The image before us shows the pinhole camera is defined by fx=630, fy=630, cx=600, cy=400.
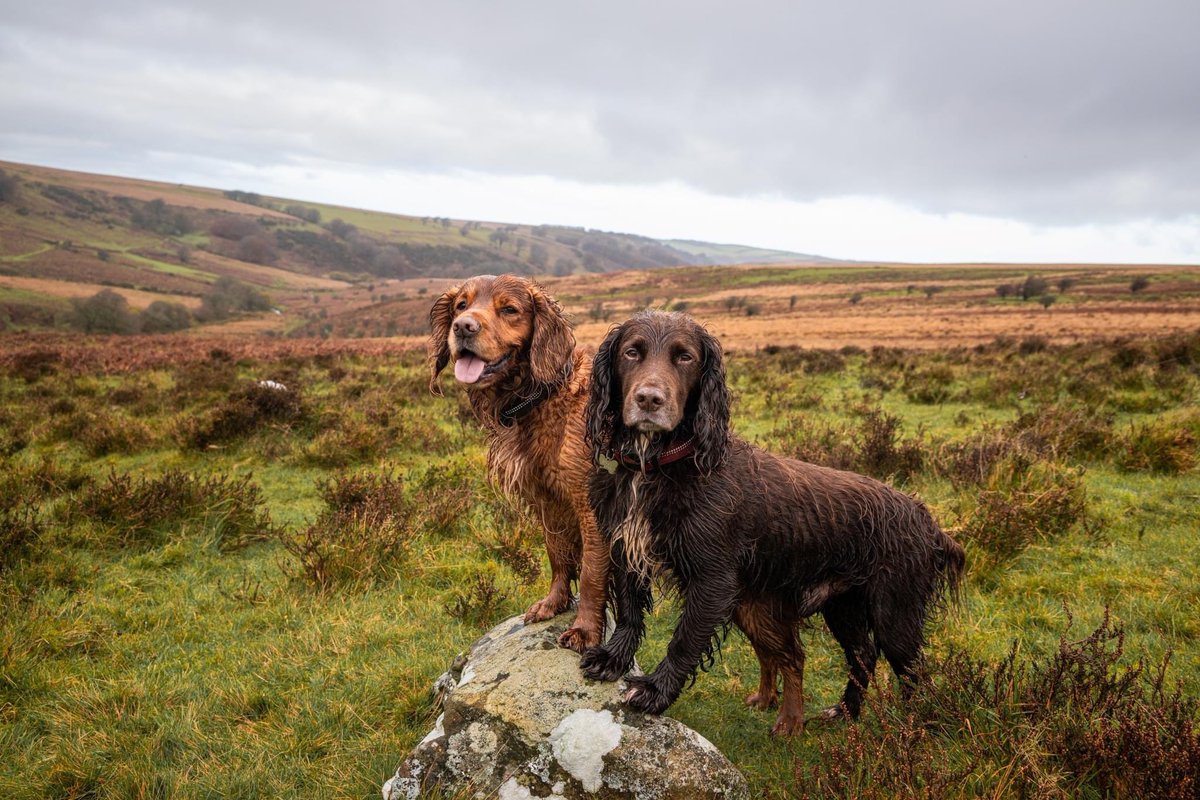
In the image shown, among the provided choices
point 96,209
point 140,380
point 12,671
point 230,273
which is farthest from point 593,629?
point 96,209

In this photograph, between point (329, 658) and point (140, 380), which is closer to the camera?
point (329, 658)

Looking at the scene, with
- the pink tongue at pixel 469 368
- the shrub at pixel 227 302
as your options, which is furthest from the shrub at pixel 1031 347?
the shrub at pixel 227 302

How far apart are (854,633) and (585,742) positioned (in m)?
1.48

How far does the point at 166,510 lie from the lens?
20.0 ft

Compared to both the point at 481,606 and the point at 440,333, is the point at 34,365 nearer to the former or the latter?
the point at 481,606

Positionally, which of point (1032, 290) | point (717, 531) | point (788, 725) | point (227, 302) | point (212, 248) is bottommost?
point (227, 302)

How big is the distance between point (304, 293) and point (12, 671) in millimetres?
86214

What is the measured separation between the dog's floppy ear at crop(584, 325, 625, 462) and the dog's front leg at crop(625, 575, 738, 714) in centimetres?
75

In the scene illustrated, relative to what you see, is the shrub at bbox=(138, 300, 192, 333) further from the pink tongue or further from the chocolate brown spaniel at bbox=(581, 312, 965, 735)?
the chocolate brown spaniel at bbox=(581, 312, 965, 735)

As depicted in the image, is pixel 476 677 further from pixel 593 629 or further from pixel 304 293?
pixel 304 293

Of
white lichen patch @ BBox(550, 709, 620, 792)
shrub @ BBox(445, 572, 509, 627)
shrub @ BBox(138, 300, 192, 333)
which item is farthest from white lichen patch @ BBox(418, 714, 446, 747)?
shrub @ BBox(138, 300, 192, 333)

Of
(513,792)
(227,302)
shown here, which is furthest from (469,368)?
(227,302)

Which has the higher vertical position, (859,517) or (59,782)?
(859,517)

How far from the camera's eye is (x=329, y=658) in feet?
13.5
